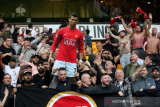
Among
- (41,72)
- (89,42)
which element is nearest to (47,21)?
Answer: (89,42)

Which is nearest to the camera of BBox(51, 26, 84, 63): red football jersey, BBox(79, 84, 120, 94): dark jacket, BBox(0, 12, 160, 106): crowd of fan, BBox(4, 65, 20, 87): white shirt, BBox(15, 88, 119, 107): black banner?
BBox(15, 88, 119, 107): black banner

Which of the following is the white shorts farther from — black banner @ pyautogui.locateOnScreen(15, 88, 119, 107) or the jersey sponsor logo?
black banner @ pyautogui.locateOnScreen(15, 88, 119, 107)

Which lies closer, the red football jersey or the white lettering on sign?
the red football jersey

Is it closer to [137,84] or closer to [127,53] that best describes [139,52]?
[127,53]

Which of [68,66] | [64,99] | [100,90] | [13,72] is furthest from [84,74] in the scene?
[13,72]

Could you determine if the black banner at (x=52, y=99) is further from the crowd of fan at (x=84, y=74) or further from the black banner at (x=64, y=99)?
the crowd of fan at (x=84, y=74)

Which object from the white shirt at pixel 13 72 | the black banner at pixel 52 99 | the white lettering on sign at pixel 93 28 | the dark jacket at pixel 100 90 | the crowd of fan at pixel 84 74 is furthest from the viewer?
the white lettering on sign at pixel 93 28

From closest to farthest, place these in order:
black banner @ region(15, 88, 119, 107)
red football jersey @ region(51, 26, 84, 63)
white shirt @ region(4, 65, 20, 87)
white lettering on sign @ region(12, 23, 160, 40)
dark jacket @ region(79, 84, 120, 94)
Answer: black banner @ region(15, 88, 119, 107), dark jacket @ region(79, 84, 120, 94), red football jersey @ region(51, 26, 84, 63), white shirt @ region(4, 65, 20, 87), white lettering on sign @ region(12, 23, 160, 40)

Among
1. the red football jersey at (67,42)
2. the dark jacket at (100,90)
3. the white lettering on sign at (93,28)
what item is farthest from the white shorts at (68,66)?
the white lettering on sign at (93,28)

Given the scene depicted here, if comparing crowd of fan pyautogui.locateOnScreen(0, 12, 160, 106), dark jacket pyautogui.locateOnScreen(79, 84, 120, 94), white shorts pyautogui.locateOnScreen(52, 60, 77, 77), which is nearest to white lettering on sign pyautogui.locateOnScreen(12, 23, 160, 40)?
crowd of fan pyautogui.locateOnScreen(0, 12, 160, 106)

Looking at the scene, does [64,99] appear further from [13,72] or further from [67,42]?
[13,72]

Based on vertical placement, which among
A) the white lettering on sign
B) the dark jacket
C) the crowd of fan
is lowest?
the dark jacket

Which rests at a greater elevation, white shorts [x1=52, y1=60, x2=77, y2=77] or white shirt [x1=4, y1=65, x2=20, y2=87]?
white shorts [x1=52, y1=60, x2=77, y2=77]

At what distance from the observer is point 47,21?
22.4 meters
